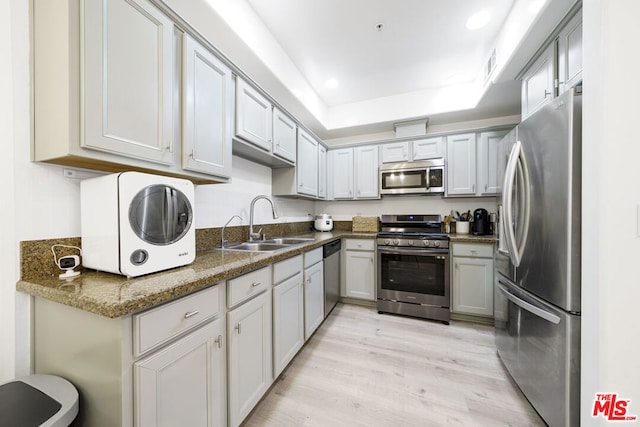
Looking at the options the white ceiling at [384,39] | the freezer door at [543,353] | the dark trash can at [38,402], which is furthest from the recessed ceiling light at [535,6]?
the dark trash can at [38,402]

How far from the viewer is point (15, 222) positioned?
92cm

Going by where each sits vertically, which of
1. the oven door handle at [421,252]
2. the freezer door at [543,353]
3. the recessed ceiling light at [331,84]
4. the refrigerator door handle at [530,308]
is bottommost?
the freezer door at [543,353]

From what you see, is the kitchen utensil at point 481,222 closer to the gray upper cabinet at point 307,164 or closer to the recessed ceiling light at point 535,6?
the recessed ceiling light at point 535,6

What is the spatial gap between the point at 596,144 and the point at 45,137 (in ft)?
7.30

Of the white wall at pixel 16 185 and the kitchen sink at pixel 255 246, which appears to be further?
the kitchen sink at pixel 255 246

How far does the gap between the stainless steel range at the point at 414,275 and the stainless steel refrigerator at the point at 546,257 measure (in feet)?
2.91

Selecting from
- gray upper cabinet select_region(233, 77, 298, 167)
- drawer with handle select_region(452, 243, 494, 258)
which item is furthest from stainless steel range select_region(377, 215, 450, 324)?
gray upper cabinet select_region(233, 77, 298, 167)

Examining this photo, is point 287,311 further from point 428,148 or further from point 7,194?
point 428,148

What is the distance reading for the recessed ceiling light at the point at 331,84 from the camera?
2.80 m

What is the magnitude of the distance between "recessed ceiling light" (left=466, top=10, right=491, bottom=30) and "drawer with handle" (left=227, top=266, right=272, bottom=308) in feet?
8.33

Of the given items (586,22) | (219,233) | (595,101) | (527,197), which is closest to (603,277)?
(527,197)

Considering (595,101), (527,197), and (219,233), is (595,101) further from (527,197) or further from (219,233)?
(219,233)

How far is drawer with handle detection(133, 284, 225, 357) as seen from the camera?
0.76 metres

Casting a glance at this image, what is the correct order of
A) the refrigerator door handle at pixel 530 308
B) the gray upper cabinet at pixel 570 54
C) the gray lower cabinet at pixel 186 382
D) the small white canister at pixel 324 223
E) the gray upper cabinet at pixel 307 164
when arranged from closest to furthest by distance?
1. the gray lower cabinet at pixel 186 382
2. the refrigerator door handle at pixel 530 308
3. the gray upper cabinet at pixel 570 54
4. the gray upper cabinet at pixel 307 164
5. the small white canister at pixel 324 223
